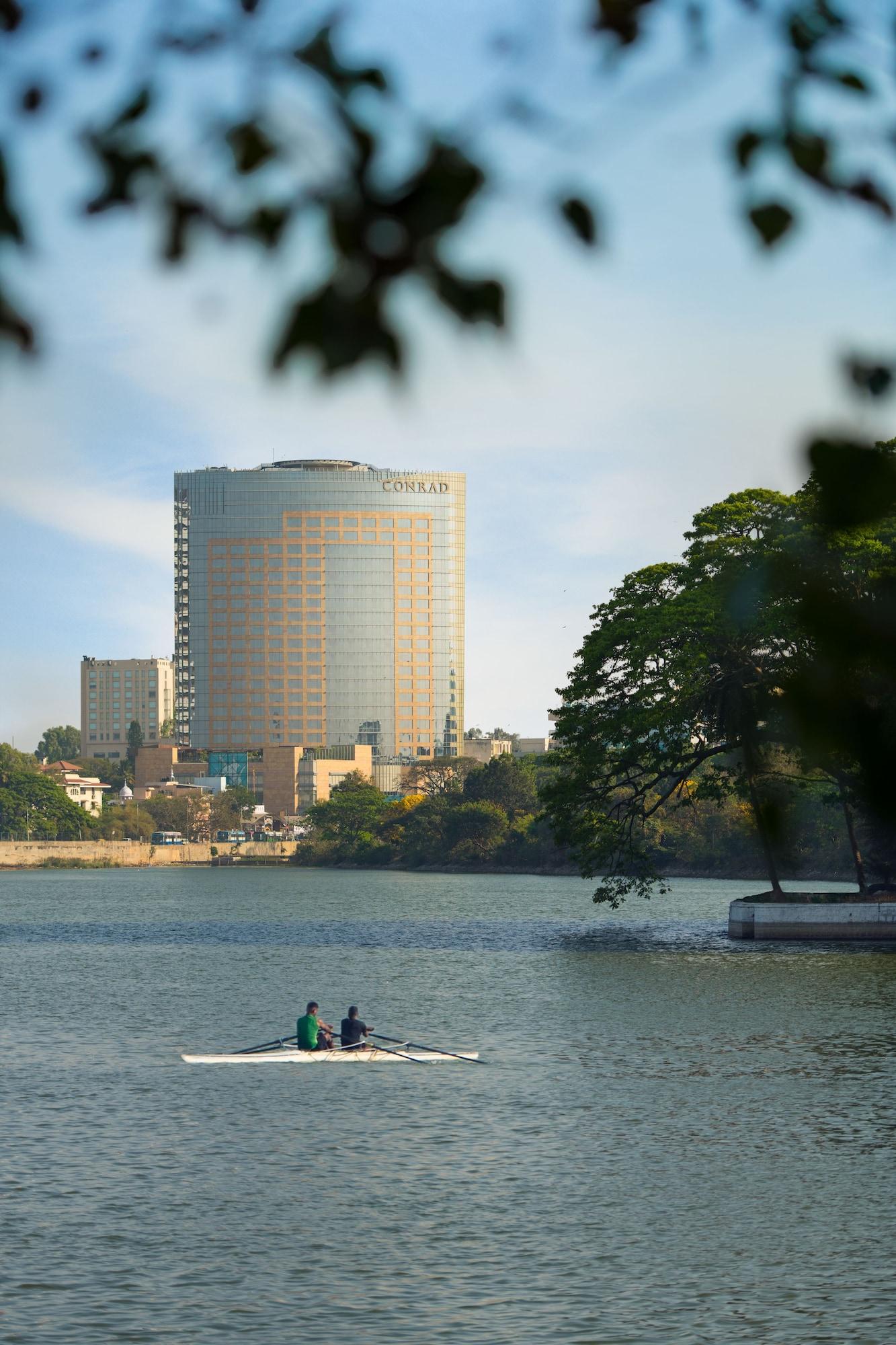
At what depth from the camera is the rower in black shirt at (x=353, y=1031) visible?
42.5 meters

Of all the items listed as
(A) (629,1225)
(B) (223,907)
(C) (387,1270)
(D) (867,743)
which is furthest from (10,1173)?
(B) (223,907)

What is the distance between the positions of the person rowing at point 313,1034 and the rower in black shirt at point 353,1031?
454mm

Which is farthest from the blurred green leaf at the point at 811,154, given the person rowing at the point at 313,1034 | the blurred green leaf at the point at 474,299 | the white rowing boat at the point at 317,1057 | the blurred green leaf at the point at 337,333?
the white rowing boat at the point at 317,1057

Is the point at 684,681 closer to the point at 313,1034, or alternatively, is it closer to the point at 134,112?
the point at 313,1034

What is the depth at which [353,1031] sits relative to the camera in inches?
1674

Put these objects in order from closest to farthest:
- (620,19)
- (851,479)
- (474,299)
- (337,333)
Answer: (337,333)
(474,299)
(620,19)
(851,479)

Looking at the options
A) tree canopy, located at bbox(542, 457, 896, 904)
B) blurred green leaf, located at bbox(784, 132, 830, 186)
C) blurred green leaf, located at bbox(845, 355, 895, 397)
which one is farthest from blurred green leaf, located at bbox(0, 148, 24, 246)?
tree canopy, located at bbox(542, 457, 896, 904)

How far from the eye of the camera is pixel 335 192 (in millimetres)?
3547

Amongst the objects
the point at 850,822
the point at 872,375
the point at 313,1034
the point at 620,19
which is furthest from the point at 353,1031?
the point at 620,19

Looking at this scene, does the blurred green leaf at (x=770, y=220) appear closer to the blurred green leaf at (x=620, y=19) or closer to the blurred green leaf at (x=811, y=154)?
the blurred green leaf at (x=811, y=154)

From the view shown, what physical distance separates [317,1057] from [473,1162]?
12.5m

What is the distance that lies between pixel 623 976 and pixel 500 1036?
1445cm

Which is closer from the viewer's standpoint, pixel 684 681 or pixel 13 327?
pixel 13 327

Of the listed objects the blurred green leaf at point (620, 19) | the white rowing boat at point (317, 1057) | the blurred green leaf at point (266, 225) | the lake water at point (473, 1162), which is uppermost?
the blurred green leaf at point (620, 19)
